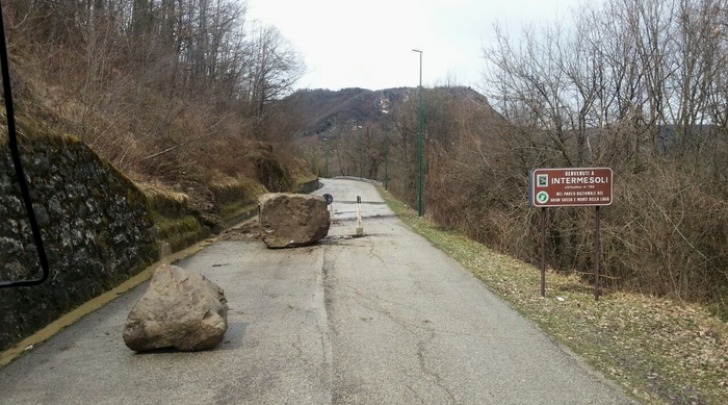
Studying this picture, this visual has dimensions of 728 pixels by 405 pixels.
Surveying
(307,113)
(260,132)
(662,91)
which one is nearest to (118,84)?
(662,91)

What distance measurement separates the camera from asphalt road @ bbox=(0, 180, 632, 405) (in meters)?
5.37

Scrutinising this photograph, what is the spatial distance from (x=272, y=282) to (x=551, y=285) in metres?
5.45

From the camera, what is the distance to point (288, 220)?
1667cm

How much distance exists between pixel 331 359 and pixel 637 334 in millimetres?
4315

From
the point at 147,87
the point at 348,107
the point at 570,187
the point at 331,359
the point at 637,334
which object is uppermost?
the point at 348,107

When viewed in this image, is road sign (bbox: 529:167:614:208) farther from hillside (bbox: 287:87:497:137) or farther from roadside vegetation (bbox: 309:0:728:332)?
hillside (bbox: 287:87:497:137)

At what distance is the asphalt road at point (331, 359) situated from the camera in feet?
17.6

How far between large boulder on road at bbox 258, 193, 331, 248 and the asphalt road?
18.6 ft

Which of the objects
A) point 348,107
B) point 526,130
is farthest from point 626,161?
point 348,107

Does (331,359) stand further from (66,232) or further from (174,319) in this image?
(66,232)

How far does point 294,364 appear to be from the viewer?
20.3 feet

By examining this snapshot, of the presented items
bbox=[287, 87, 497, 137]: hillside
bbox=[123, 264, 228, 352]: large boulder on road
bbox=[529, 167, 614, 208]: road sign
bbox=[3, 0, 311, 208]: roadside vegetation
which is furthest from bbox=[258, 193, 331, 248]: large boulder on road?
bbox=[287, 87, 497, 137]: hillside

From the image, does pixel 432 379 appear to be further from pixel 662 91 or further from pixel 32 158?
pixel 662 91

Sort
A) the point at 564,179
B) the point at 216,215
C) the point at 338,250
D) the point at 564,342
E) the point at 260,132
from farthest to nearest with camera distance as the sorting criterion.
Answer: the point at 260,132 → the point at 216,215 → the point at 338,250 → the point at 564,179 → the point at 564,342
